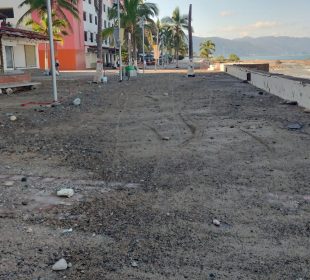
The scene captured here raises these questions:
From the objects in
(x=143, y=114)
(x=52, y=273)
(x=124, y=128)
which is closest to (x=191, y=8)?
(x=143, y=114)

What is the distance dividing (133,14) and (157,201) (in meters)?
40.0

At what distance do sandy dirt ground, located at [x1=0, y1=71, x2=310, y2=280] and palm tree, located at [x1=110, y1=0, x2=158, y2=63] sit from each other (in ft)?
106

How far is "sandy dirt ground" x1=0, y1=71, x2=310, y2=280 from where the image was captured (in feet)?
12.3

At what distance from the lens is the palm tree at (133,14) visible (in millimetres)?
42344

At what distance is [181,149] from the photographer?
320 inches

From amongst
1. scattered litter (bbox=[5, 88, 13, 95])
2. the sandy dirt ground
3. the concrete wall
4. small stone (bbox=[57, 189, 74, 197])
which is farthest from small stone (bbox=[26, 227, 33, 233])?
scattered litter (bbox=[5, 88, 13, 95])

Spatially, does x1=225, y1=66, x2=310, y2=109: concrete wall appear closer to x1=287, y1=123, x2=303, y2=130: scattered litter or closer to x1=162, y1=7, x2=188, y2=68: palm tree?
x1=287, y1=123, x2=303, y2=130: scattered litter

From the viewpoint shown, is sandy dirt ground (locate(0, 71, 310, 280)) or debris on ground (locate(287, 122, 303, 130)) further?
debris on ground (locate(287, 122, 303, 130))

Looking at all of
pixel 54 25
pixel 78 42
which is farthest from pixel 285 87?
pixel 78 42

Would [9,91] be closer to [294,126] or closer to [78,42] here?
[294,126]

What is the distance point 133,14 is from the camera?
140 feet

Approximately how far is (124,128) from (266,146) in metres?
3.84

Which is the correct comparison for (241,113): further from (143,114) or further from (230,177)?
(230,177)

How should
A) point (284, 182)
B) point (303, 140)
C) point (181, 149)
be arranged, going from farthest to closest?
point (303, 140) → point (181, 149) → point (284, 182)
